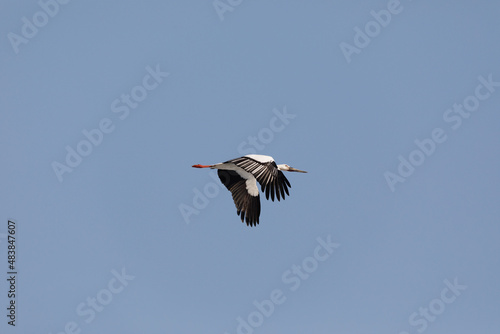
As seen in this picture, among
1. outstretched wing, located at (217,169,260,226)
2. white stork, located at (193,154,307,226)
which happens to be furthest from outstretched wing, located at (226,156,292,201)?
outstretched wing, located at (217,169,260,226)

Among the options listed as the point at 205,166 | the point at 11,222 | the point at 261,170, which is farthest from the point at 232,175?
the point at 11,222

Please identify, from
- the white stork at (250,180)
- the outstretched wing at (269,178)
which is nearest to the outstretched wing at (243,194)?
the white stork at (250,180)

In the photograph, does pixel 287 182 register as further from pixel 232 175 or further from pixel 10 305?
pixel 10 305

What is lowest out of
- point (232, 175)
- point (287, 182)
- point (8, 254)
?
point (287, 182)

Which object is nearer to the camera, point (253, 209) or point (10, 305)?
point (10, 305)

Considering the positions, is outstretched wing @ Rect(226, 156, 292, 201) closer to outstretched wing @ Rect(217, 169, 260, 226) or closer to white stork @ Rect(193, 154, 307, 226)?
white stork @ Rect(193, 154, 307, 226)

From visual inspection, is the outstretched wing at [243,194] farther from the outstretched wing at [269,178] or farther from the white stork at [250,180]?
the outstretched wing at [269,178]

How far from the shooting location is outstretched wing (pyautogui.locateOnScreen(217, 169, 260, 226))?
103 feet

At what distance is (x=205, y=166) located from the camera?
32125 mm

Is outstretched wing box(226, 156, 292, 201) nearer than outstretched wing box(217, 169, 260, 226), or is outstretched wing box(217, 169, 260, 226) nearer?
outstretched wing box(226, 156, 292, 201)

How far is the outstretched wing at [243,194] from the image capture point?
31391 millimetres

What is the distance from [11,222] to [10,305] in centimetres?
293

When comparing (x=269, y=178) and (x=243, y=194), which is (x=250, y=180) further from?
(x=269, y=178)

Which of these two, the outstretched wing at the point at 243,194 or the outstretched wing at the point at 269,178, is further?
the outstretched wing at the point at 243,194
